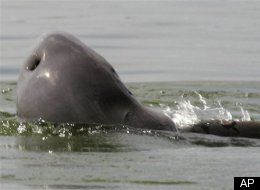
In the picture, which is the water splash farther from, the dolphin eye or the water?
the water

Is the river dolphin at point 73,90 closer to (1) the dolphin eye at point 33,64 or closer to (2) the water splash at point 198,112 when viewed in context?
(1) the dolphin eye at point 33,64

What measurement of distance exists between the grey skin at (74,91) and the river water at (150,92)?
8 cm

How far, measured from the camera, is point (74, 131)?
253 inches

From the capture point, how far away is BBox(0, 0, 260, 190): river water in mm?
5527

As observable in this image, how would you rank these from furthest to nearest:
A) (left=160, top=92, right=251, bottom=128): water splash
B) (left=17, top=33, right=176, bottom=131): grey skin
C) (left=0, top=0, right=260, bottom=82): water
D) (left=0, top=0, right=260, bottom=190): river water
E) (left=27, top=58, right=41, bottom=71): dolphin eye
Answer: (left=0, top=0, right=260, bottom=82): water, (left=160, top=92, right=251, bottom=128): water splash, (left=27, top=58, right=41, bottom=71): dolphin eye, (left=17, top=33, right=176, bottom=131): grey skin, (left=0, top=0, right=260, bottom=190): river water

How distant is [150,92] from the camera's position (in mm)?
9523

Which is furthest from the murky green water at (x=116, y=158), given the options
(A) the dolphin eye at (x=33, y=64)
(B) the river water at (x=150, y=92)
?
(A) the dolphin eye at (x=33, y=64)

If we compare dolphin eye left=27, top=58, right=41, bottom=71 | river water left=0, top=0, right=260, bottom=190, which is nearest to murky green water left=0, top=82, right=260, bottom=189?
river water left=0, top=0, right=260, bottom=190

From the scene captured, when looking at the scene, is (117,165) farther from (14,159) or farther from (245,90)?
(245,90)

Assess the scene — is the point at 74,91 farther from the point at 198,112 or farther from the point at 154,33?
the point at 154,33

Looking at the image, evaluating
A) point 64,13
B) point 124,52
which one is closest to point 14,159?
point 124,52

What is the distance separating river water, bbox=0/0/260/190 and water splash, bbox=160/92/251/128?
0.01 metres

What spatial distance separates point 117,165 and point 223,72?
5445mm

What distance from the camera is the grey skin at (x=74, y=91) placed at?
6418 millimetres
